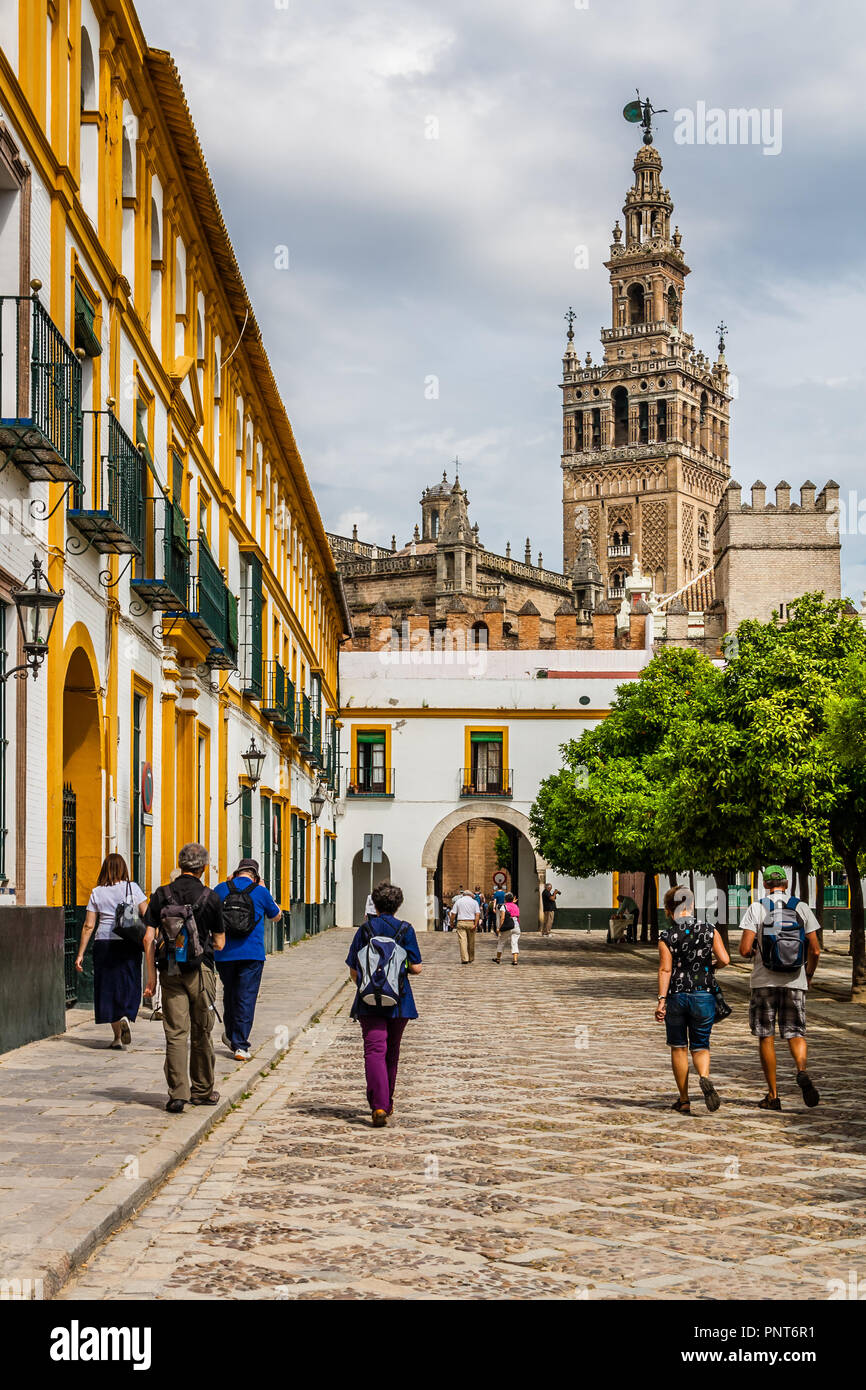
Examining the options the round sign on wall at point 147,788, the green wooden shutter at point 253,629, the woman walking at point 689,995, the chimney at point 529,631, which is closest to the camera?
the woman walking at point 689,995

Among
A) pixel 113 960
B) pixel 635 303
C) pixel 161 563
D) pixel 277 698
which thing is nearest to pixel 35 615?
pixel 113 960

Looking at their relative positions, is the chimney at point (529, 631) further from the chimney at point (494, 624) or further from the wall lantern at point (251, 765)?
the wall lantern at point (251, 765)

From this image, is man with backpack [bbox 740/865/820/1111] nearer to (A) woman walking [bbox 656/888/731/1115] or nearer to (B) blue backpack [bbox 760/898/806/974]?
(B) blue backpack [bbox 760/898/806/974]

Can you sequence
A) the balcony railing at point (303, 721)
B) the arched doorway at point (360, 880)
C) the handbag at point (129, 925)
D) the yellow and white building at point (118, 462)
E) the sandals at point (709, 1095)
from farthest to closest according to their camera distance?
the arched doorway at point (360, 880) → the balcony railing at point (303, 721) → the handbag at point (129, 925) → the yellow and white building at point (118, 462) → the sandals at point (709, 1095)

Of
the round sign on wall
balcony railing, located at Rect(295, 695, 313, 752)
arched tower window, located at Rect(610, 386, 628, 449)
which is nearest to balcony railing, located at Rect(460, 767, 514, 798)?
balcony railing, located at Rect(295, 695, 313, 752)

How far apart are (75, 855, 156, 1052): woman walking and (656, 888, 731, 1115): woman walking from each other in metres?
4.30

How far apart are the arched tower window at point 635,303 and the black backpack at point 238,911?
123 meters

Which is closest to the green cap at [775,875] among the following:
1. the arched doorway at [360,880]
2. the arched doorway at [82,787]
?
the arched doorway at [82,787]

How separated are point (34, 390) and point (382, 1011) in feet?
16.6

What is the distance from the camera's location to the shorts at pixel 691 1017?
10852 millimetres

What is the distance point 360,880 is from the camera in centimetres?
5297

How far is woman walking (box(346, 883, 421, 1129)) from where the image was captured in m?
10.0

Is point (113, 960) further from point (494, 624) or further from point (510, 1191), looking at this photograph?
point (494, 624)

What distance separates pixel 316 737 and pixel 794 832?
23193 millimetres
